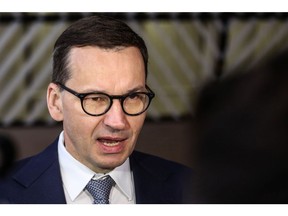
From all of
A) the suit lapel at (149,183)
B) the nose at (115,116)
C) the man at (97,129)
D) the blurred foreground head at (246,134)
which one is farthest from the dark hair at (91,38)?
the blurred foreground head at (246,134)

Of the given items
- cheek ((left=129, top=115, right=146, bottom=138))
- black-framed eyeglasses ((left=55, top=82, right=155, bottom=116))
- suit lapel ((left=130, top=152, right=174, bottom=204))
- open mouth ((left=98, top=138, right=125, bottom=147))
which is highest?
black-framed eyeglasses ((left=55, top=82, right=155, bottom=116))

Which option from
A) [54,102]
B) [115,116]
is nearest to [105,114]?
[115,116]

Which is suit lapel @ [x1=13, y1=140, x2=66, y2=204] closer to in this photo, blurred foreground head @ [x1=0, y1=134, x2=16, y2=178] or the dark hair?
blurred foreground head @ [x1=0, y1=134, x2=16, y2=178]

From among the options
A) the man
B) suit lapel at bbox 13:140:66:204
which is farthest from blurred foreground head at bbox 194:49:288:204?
suit lapel at bbox 13:140:66:204

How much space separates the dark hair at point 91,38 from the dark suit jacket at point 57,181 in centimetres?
19

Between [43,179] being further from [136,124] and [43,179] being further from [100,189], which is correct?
[136,124]

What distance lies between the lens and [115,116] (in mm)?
1150

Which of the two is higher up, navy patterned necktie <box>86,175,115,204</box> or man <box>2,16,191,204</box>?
man <box>2,16,191,204</box>

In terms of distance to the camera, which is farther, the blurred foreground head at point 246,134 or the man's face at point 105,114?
the man's face at point 105,114

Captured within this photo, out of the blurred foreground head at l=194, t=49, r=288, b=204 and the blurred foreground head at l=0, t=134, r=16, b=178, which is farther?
the blurred foreground head at l=0, t=134, r=16, b=178

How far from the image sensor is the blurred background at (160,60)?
1193 millimetres

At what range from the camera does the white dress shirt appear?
47.0 inches

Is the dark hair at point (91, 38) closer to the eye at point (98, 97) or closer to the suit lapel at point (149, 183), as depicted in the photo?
the eye at point (98, 97)

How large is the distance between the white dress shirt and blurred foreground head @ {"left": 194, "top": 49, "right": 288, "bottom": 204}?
2.25 ft
